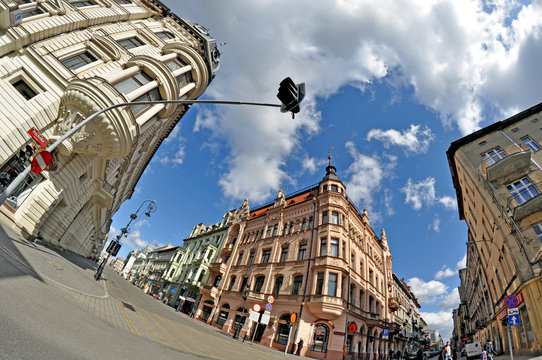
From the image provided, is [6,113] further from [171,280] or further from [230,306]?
[171,280]

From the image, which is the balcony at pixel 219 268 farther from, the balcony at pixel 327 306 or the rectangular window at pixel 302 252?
the balcony at pixel 327 306

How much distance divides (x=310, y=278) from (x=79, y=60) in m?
27.6

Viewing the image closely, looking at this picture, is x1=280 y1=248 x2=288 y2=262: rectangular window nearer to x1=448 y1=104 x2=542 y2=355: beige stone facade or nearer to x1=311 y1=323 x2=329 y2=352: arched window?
x1=311 y1=323 x2=329 y2=352: arched window

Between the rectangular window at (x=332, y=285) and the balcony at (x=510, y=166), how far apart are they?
55.2 feet

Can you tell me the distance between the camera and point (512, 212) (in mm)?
16172

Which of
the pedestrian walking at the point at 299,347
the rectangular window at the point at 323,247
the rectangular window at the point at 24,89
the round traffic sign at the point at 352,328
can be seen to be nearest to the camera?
the round traffic sign at the point at 352,328

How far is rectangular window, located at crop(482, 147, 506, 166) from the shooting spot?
72.2ft

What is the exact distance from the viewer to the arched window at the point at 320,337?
1956cm

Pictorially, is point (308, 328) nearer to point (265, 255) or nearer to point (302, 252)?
point (302, 252)

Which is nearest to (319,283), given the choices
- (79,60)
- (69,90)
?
(69,90)

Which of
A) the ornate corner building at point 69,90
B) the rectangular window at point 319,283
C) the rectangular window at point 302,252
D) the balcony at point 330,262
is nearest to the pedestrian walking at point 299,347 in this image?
the rectangular window at point 319,283

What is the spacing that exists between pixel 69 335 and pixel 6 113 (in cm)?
1452

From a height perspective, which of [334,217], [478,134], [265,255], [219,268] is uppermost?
[478,134]

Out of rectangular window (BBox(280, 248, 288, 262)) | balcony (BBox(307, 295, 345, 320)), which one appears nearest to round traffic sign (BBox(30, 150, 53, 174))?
balcony (BBox(307, 295, 345, 320))
